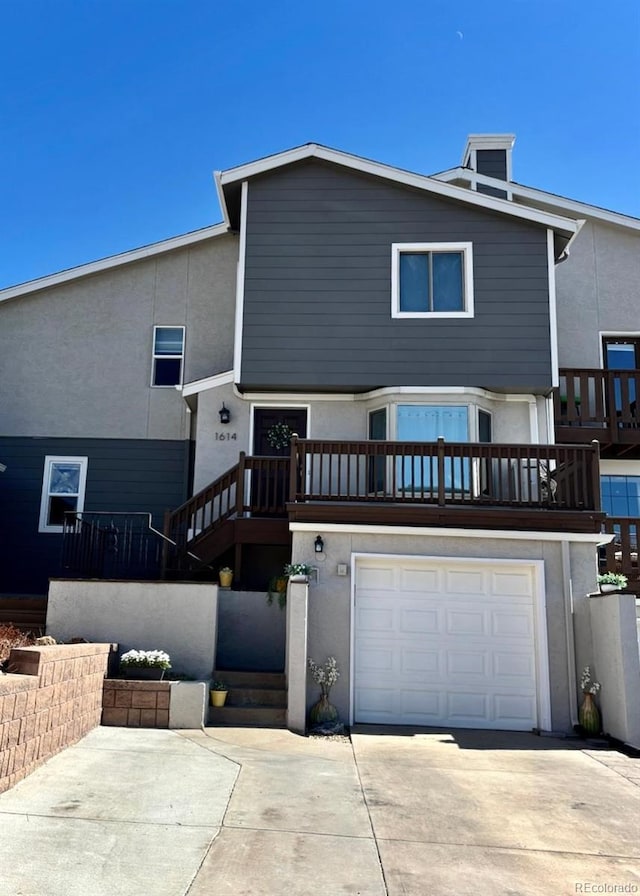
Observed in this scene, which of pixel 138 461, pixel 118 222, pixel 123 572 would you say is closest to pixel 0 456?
pixel 138 461

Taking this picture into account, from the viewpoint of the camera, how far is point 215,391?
1325 cm

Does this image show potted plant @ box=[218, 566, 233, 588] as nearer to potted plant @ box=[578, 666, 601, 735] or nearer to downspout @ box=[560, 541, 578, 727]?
downspout @ box=[560, 541, 578, 727]

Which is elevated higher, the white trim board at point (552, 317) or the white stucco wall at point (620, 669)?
the white trim board at point (552, 317)

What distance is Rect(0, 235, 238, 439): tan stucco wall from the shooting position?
14.4 meters

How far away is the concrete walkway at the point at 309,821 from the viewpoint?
14.3 feet

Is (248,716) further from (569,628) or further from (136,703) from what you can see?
(569,628)

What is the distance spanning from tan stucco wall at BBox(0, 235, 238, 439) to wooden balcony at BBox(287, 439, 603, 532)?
4676mm

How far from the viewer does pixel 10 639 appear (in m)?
8.75

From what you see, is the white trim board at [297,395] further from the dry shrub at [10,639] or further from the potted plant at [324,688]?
the dry shrub at [10,639]

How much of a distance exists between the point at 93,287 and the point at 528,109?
9.17 metres

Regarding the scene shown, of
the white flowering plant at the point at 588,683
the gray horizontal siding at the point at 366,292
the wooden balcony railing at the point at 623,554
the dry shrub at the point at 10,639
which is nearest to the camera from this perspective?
the dry shrub at the point at 10,639

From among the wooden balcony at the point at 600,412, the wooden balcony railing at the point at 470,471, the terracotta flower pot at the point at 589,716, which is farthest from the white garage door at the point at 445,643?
the wooden balcony at the point at 600,412

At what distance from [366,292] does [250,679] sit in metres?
6.76

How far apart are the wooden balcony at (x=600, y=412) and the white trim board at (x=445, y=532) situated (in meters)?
3.44
